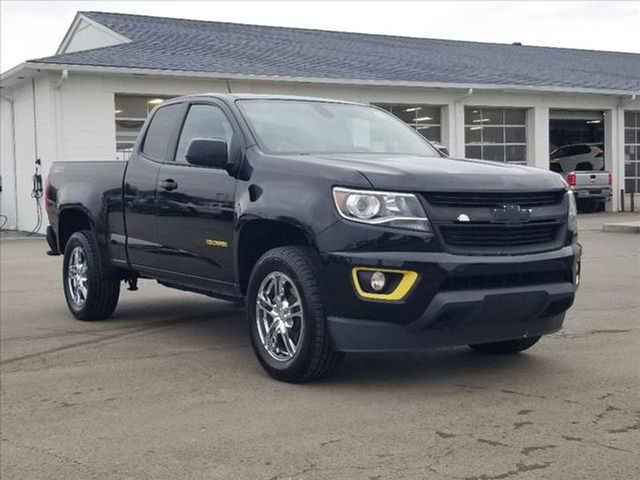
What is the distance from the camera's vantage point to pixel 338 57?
1071 inches

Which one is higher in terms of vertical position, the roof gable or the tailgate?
the roof gable

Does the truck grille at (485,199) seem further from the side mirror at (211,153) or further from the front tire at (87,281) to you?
the front tire at (87,281)

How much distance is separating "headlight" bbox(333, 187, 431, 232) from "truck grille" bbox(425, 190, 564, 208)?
0.13 metres

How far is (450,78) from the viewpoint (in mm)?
25969

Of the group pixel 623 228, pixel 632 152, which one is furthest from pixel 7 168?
pixel 632 152

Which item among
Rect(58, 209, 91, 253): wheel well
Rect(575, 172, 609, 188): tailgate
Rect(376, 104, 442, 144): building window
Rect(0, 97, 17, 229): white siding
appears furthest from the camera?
Rect(575, 172, 609, 188): tailgate

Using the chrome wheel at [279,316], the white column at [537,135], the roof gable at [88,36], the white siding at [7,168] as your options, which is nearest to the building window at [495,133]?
the white column at [537,135]

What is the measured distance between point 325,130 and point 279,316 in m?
1.68

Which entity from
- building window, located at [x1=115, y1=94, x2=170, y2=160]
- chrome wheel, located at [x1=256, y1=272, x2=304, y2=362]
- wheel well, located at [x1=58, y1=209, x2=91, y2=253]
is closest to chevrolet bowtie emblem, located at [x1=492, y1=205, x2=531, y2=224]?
chrome wheel, located at [x1=256, y1=272, x2=304, y2=362]

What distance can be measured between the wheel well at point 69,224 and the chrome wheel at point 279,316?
3199 mm

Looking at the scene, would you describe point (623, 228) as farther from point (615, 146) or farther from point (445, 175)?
point (445, 175)

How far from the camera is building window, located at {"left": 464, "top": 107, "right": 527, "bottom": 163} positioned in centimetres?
2742

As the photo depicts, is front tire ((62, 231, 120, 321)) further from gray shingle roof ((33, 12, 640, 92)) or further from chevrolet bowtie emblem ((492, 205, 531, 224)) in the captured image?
gray shingle roof ((33, 12, 640, 92))

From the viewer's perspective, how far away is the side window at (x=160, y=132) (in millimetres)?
7367
